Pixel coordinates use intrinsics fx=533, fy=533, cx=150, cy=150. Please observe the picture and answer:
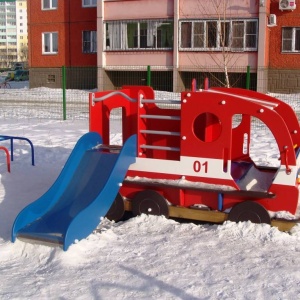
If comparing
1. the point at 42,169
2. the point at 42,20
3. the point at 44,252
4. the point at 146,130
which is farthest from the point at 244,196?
the point at 42,20

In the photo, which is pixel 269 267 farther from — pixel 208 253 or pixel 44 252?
pixel 44 252

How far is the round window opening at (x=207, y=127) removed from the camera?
21.7ft

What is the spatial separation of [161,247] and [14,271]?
1464mm

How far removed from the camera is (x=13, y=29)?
150 meters

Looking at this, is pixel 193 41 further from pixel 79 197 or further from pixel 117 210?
pixel 79 197

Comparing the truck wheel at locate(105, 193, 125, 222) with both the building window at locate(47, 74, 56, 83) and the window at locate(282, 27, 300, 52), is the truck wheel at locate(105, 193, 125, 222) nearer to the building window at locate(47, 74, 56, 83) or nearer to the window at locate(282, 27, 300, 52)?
the window at locate(282, 27, 300, 52)

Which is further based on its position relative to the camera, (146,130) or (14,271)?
(146,130)

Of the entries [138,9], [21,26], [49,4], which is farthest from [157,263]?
[21,26]

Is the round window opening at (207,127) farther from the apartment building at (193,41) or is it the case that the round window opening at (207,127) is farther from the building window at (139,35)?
the building window at (139,35)

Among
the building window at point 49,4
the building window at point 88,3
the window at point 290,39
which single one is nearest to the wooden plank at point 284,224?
the window at point 290,39

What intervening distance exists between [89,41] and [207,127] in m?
25.9

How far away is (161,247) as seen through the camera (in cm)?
542

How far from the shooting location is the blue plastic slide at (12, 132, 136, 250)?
5.47m

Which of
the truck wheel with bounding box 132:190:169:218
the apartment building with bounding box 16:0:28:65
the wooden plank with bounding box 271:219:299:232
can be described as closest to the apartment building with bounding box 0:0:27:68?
the apartment building with bounding box 16:0:28:65
